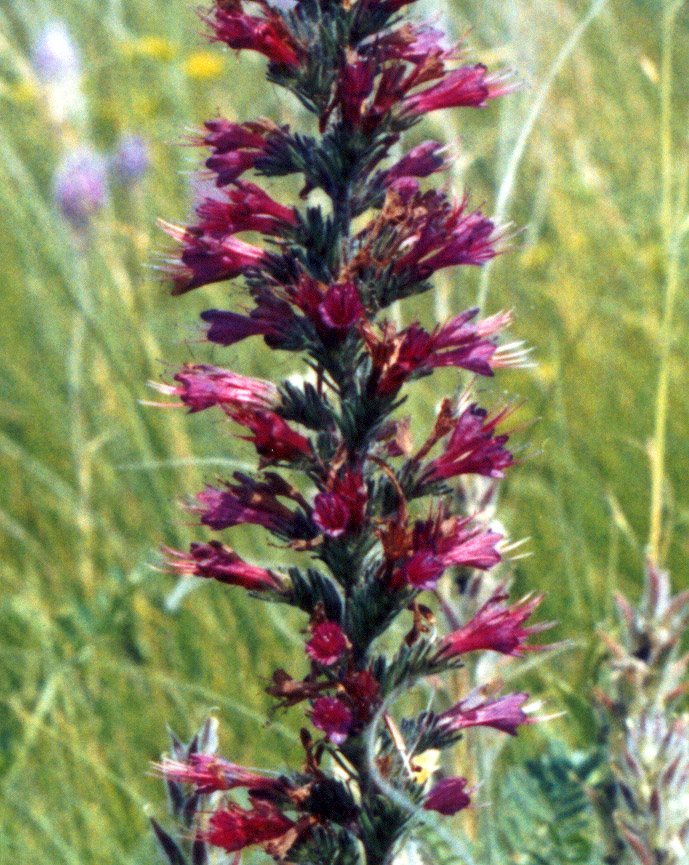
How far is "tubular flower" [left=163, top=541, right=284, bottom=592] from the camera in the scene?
1133 millimetres

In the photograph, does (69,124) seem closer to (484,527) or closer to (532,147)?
(532,147)

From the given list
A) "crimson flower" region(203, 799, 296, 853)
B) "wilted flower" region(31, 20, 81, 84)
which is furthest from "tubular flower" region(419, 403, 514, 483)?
"wilted flower" region(31, 20, 81, 84)

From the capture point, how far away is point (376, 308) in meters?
Answer: 1.10

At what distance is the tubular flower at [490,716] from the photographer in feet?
3.70

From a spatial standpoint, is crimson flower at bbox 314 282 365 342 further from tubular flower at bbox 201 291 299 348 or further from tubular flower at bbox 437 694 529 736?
tubular flower at bbox 437 694 529 736

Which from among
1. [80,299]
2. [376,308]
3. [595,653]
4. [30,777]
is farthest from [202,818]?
[80,299]

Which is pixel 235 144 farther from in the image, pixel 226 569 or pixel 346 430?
pixel 226 569

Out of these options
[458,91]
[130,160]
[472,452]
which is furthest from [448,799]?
[130,160]

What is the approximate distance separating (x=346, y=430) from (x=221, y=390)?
134mm

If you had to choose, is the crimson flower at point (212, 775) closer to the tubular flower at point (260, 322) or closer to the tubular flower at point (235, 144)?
the tubular flower at point (260, 322)

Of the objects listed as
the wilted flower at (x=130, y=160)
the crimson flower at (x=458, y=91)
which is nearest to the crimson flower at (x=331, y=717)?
the crimson flower at (x=458, y=91)

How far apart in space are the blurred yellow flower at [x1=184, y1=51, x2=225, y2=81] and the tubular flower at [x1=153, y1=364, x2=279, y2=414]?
3.96m

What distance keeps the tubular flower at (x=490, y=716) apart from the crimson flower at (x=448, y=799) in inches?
2.4

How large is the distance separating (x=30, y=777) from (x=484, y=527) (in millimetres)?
1580
